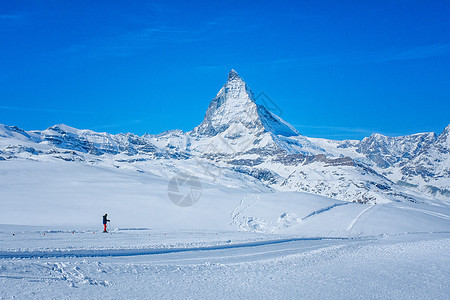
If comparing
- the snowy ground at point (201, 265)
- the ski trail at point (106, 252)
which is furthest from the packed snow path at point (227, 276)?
the ski trail at point (106, 252)

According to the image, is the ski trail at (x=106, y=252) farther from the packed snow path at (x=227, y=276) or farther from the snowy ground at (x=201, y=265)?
the packed snow path at (x=227, y=276)

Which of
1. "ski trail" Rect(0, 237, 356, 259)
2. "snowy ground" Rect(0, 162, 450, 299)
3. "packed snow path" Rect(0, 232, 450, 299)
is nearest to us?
"packed snow path" Rect(0, 232, 450, 299)

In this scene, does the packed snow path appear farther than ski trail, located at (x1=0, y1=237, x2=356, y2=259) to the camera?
No

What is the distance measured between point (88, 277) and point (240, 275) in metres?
6.85

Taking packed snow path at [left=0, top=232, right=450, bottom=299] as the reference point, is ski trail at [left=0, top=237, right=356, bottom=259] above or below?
above

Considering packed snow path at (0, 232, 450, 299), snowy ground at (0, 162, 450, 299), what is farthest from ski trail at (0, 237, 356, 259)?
packed snow path at (0, 232, 450, 299)

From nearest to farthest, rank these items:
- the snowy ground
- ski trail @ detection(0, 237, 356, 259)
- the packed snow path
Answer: the packed snow path, the snowy ground, ski trail @ detection(0, 237, 356, 259)

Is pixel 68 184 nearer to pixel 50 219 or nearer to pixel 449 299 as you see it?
pixel 50 219

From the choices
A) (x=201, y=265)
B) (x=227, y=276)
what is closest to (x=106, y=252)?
(x=201, y=265)

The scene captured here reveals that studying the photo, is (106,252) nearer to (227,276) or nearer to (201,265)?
(201,265)

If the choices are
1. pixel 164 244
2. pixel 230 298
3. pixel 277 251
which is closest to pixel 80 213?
pixel 164 244

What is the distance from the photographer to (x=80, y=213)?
1804 inches

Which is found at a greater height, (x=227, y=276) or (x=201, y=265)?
(x=201, y=265)

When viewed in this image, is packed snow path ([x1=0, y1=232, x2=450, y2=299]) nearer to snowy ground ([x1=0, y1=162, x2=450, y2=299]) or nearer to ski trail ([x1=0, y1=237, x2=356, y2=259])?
snowy ground ([x1=0, y1=162, x2=450, y2=299])
